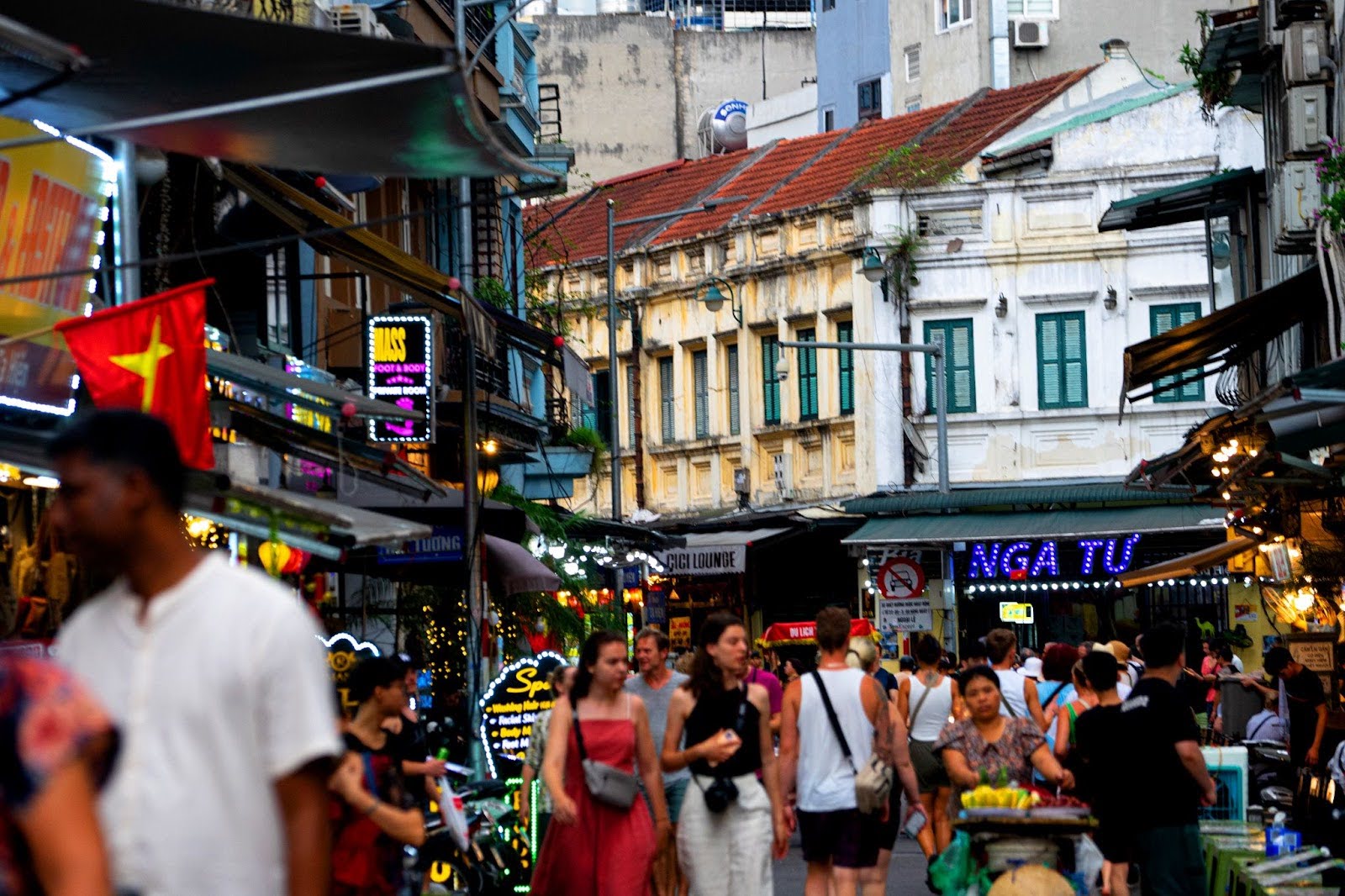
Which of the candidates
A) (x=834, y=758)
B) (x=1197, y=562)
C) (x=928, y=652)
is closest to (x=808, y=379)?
(x=1197, y=562)

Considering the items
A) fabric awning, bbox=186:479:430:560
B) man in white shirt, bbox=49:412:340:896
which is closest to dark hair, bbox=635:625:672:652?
fabric awning, bbox=186:479:430:560

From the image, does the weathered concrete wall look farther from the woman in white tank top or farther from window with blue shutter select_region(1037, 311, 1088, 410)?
the woman in white tank top

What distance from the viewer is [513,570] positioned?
21.7 m

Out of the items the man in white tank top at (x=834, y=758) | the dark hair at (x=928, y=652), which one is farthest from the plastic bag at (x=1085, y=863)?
the dark hair at (x=928, y=652)

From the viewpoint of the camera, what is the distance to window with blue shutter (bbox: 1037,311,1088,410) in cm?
4072

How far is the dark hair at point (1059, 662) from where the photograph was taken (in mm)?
15305

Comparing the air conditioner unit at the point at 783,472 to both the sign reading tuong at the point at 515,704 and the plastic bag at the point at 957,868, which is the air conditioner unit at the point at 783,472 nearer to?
the sign reading tuong at the point at 515,704

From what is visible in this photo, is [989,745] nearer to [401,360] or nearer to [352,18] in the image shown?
[401,360]

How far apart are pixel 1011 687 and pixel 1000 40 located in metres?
35.9

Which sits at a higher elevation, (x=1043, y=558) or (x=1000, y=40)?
(x=1000, y=40)

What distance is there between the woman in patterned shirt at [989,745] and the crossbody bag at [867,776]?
0.46m

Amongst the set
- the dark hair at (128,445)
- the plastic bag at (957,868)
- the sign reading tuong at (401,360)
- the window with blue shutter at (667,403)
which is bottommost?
the plastic bag at (957,868)

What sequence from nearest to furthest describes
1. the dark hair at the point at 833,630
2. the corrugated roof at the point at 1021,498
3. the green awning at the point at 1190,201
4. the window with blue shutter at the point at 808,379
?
the dark hair at the point at 833,630 < the green awning at the point at 1190,201 < the corrugated roof at the point at 1021,498 < the window with blue shutter at the point at 808,379

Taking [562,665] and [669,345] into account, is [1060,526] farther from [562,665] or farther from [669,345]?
[562,665]
